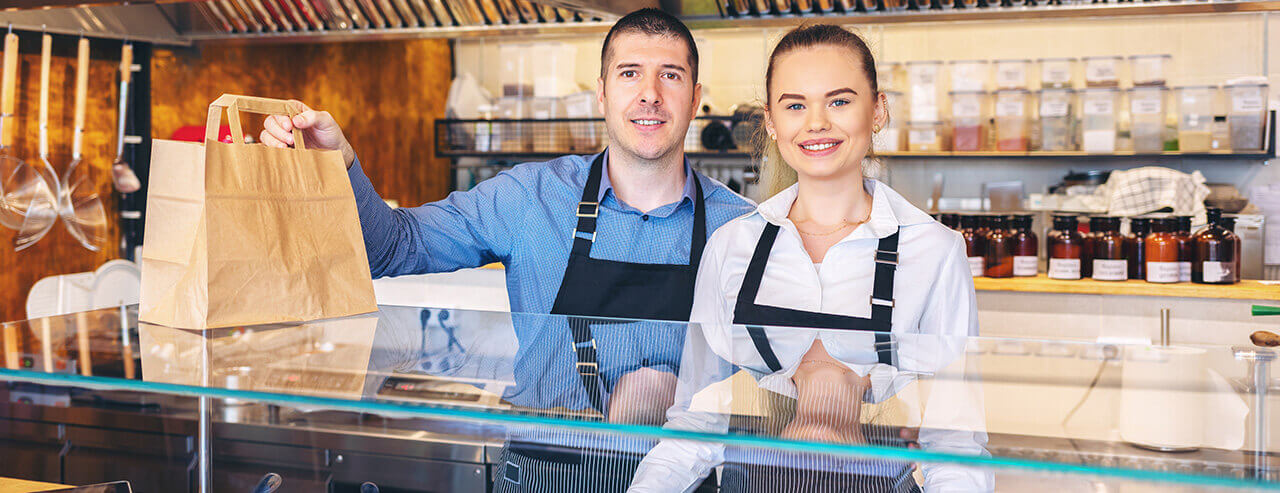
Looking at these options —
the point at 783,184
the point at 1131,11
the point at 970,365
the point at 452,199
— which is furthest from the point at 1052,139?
the point at 970,365

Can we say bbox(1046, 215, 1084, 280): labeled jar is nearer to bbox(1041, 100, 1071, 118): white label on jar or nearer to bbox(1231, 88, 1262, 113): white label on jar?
bbox(1041, 100, 1071, 118): white label on jar

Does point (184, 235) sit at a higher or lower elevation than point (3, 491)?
higher

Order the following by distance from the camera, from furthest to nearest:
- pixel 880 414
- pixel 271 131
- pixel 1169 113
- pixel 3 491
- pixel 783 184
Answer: pixel 1169 113, pixel 783 184, pixel 3 491, pixel 271 131, pixel 880 414

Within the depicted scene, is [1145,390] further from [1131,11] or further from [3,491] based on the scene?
[1131,11]

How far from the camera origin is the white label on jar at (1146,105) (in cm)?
392

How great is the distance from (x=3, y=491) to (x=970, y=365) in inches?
48.0

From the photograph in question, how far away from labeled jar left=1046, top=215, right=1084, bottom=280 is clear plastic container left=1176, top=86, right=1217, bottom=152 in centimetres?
98

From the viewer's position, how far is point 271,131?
1.16 m

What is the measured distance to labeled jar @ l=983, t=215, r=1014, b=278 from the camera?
130 inches

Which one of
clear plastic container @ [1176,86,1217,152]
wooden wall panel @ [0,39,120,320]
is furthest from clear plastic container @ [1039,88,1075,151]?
wooden wall panel @ [0,39,120,320]

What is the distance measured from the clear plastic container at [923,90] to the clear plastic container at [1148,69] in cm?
78

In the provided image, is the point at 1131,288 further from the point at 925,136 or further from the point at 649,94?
the point at 649,94

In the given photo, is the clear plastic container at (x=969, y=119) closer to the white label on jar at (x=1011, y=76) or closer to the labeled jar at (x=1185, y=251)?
the white label on jar at (x=1011, y=76)

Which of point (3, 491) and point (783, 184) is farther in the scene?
point (783, 184)
